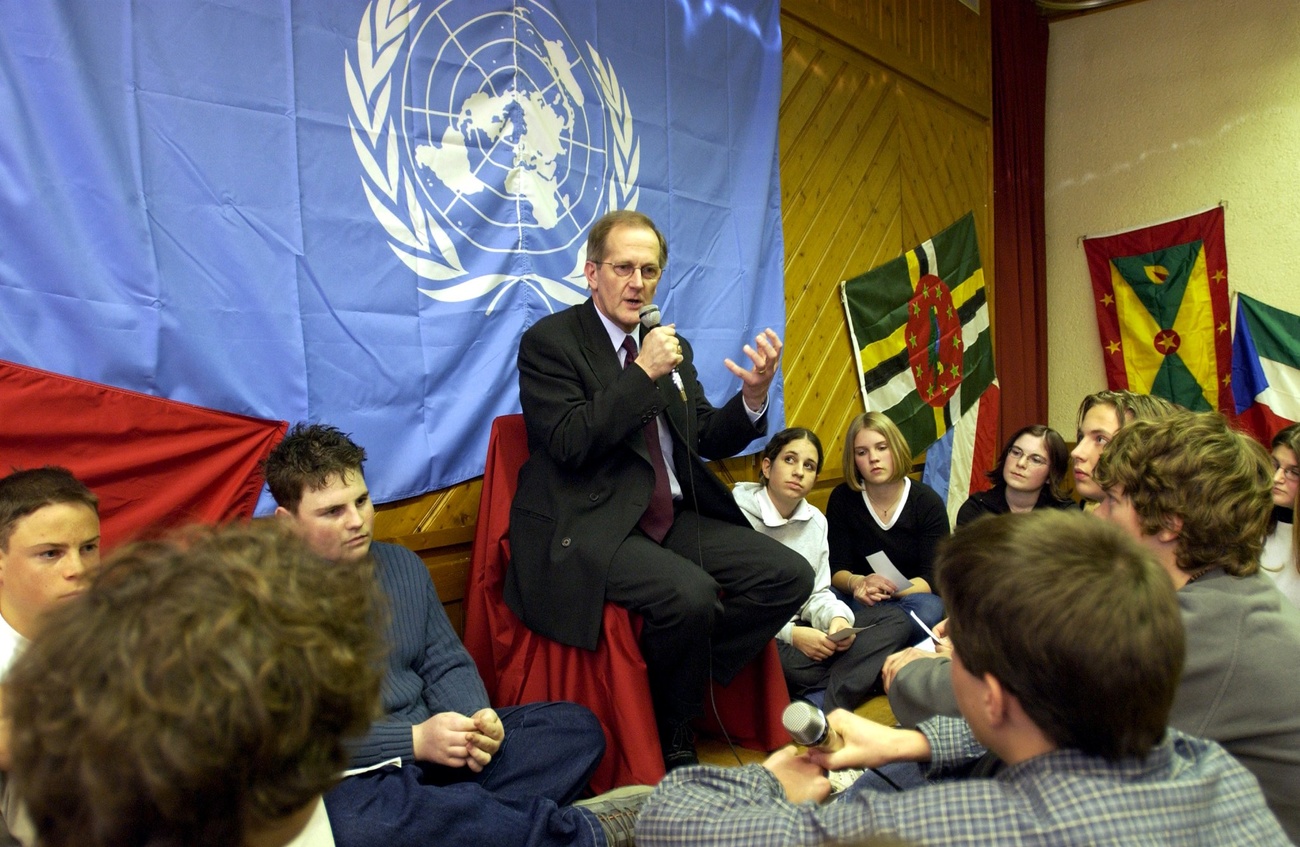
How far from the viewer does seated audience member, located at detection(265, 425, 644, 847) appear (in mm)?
1662

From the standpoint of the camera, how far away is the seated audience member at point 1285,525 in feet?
8.43

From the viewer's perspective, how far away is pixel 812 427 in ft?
13.7

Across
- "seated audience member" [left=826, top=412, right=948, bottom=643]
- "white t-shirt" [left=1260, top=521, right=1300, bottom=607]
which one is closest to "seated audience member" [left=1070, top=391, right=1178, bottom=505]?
"white t-shirt" [left=1260, top=521, right=1300, bottom=607]

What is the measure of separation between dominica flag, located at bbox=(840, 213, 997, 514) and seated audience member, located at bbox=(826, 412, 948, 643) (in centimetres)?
102

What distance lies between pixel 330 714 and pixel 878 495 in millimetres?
2977

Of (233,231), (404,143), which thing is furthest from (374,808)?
(404,143)

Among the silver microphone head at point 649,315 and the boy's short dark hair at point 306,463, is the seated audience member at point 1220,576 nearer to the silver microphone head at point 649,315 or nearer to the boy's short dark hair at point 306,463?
the silver microphone head at point 649,315

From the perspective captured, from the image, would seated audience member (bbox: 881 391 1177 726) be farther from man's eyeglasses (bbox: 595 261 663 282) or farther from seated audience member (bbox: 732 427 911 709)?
man's eyeglasses (bbox: 595 261 663 282)

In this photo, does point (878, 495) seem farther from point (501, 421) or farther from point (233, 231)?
point (233, 231)

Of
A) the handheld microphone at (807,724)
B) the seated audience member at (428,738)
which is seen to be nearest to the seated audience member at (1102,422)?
the seated audience member at (428,738)

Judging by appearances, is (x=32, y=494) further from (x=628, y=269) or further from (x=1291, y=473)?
(x=1291, y=473)

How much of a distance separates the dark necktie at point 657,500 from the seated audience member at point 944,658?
2.28ft

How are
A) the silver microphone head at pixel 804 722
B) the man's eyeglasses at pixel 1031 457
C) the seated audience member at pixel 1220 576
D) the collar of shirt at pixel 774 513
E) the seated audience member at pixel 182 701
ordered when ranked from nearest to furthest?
the seated audience member at pixel 182 701, the silver microphone head at pixel 804 722, the seated audience member at pixel 1220 576, the collar of shirt at pixel 774 513, the man's eyeglasses at pixel 1031 457

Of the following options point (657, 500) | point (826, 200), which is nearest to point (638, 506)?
point (657, 500)
